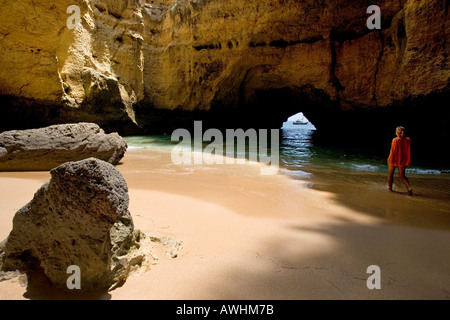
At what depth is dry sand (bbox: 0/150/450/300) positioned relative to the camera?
1.35 metres

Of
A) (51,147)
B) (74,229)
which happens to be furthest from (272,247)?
(51,147)

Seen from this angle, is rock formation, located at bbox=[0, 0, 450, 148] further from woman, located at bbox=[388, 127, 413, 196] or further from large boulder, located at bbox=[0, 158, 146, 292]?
large boulder, located at bbox=[0, 158, 146, 292]

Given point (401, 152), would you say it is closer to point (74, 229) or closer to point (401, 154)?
point (401, 154)

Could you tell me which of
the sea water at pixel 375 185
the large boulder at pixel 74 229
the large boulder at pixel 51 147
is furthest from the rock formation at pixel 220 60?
the large boulder at pixel 74 229

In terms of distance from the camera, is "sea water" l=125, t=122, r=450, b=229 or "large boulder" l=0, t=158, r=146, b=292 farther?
"sea water" l=125, t=122, r=450, b=229

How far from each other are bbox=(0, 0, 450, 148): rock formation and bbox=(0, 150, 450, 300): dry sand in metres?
6.54

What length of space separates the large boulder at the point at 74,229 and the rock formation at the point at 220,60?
346 inches

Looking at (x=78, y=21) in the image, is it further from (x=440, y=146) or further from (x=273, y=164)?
(x=440, y=146)

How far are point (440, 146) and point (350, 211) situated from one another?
8.82 metres

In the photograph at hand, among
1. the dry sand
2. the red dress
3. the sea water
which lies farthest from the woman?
the dry sand

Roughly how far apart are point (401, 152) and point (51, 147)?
6.56 m

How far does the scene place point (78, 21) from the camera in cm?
912

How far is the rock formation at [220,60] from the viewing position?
7.29 metres
